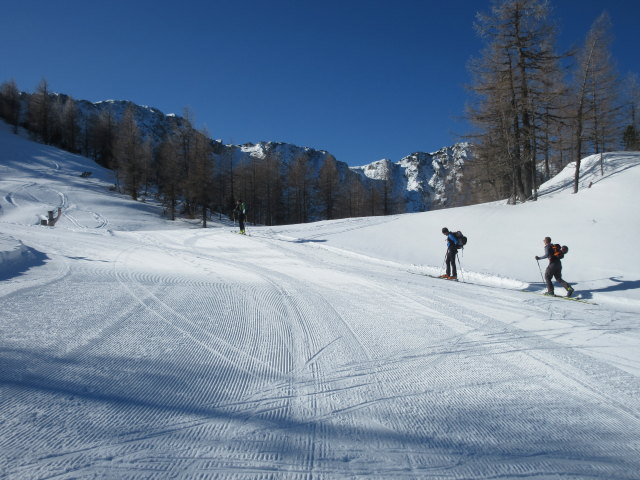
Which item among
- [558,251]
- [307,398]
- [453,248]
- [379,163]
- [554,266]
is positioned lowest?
[307,398]

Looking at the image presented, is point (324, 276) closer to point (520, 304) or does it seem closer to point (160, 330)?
point (520, 304)

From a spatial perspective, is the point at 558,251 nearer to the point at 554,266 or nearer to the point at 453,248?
the point at 554,266

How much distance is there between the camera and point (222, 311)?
17.4ft

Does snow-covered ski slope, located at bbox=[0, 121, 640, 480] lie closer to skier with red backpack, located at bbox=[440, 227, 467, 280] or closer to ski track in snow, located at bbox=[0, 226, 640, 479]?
ski track in snow, located at bbox=[0, 226, 640, 479]

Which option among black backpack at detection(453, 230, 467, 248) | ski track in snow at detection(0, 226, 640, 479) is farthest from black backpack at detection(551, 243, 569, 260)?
ski track in snow at detection(0, 226, 640, 479)

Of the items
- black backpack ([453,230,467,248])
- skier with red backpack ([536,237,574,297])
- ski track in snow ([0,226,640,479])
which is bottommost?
ski track in snow ([0,226,640,479])

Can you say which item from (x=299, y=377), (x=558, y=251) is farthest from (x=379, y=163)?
(x=299, y=377)

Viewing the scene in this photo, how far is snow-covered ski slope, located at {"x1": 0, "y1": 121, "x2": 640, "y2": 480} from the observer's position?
218 centimetres

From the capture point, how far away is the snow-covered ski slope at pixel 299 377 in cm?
→ 218

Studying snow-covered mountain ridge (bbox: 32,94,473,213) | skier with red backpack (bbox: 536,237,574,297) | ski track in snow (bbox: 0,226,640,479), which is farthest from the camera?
snow-covered mountain ridge (bbox: 32,94,473,213)

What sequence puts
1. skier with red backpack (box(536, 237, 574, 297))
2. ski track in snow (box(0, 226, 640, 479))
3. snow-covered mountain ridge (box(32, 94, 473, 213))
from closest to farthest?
ski track in snow (box(0, 226, 640, 479)) < skier with red backpack (box(536, 237, 574, 297)) < snow-covered mountain ridge (box(32, 94, 473, 213))

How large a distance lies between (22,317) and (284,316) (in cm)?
345

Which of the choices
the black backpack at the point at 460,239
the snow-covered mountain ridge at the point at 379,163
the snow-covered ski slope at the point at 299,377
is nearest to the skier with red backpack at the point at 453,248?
the black backpack at the point at 460,239

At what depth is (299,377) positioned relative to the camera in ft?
10.9
